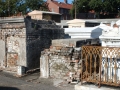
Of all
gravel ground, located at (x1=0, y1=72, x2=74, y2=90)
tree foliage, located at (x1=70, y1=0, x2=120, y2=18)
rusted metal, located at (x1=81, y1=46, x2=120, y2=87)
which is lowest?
gravel ground, located at (x1=0, y1=72, x2=74, y2=90)

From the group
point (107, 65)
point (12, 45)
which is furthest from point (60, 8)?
point (107, 65)

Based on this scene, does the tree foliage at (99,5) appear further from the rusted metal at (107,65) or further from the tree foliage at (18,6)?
the rusted metal at (107,65)

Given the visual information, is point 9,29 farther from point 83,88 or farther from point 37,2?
point 37,2

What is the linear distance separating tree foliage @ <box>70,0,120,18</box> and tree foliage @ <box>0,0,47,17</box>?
7.43 m

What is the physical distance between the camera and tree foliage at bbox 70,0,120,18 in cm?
4288

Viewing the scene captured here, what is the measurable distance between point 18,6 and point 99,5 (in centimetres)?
1645

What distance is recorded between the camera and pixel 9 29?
10.9 metres

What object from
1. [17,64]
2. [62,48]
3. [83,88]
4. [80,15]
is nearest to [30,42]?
[17,64]

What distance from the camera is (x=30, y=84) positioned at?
8484 millimetres

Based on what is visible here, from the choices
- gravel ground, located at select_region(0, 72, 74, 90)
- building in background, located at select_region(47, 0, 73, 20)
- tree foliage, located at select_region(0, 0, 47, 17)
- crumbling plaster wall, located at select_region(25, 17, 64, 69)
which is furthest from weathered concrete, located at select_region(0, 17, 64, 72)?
building in background, located at select_region(47, 0, 73, 20)

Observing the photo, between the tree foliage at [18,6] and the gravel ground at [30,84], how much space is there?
30363mm

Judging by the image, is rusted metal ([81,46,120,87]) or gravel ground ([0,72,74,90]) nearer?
rusted metal ([81,46,120,87])

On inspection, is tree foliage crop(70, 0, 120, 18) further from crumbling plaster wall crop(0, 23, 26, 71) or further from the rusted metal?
the rusted metal

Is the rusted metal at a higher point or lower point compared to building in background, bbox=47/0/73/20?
lower
